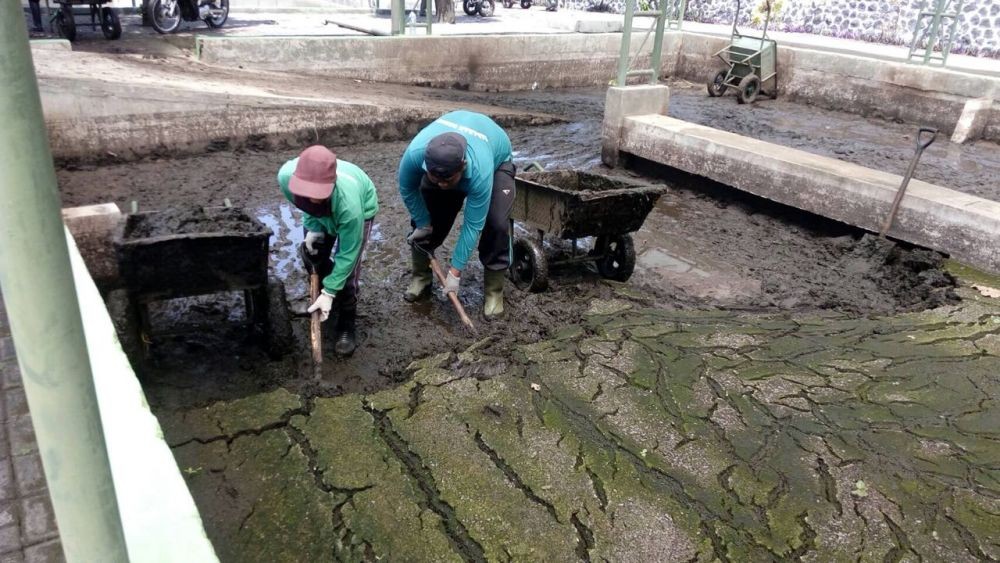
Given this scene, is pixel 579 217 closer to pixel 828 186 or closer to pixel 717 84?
pixel 828 186

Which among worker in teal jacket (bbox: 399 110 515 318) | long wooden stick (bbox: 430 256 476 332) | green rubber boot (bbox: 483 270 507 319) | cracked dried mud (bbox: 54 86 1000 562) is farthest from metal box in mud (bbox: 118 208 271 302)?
green rubber boot (bbox: 483 270 507 319)

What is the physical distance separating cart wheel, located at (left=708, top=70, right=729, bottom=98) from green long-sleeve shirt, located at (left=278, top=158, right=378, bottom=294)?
11.6 metres

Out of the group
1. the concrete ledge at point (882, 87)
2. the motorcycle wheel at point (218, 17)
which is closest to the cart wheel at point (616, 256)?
the concrete ledge at point (882, 87)

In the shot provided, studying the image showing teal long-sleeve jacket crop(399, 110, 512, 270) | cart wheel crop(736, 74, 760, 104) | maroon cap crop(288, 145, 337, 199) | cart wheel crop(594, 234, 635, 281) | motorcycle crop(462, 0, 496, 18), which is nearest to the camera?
maroon cap crop(288, 145, 337, 199)

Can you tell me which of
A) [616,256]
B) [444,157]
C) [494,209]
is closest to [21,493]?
[444,157]

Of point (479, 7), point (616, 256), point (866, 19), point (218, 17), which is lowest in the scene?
point (616, 256)

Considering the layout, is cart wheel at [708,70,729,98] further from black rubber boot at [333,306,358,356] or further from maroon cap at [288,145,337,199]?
maroon cap at [288,145,337,199]

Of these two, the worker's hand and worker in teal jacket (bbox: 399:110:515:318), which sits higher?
worker in teal jacket (bbox: 399:110:515:318)

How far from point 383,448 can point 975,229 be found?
5.27 metres

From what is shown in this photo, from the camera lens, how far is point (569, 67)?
1480cm

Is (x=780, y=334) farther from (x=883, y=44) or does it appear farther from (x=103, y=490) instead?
(x=883, y=44)

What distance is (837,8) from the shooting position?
19.1 m

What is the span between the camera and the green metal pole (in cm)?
103

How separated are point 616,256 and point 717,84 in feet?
32.7
